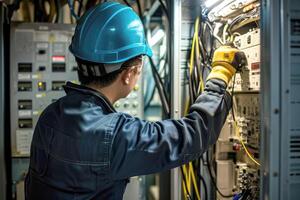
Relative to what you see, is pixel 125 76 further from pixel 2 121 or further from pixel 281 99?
pixel 2 121

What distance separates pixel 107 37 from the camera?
4.37 ft

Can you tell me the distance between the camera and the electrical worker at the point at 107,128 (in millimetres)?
1207

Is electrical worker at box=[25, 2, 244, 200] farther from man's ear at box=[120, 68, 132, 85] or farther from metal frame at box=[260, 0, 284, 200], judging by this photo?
metal frame at box=[260, 0, 284, 200]

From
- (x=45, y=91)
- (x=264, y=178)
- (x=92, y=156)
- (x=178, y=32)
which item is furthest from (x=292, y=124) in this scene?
(x=45, y=91)

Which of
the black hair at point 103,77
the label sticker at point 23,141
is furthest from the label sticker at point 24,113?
the black hair at point 103,77

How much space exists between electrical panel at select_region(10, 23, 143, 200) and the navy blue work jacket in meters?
1.05

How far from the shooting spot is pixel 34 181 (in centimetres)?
135

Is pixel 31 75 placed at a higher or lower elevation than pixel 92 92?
higher

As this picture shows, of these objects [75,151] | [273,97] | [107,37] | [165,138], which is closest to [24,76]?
[107,37]

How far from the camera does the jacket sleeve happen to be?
3.98 ft

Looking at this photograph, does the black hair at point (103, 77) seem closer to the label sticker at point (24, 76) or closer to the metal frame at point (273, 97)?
the metal frame at point (273, 97)

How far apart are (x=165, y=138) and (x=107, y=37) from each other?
449 millimetres

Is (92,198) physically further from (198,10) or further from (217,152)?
(198,10)

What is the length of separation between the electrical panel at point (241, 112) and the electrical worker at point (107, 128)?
186 mm
